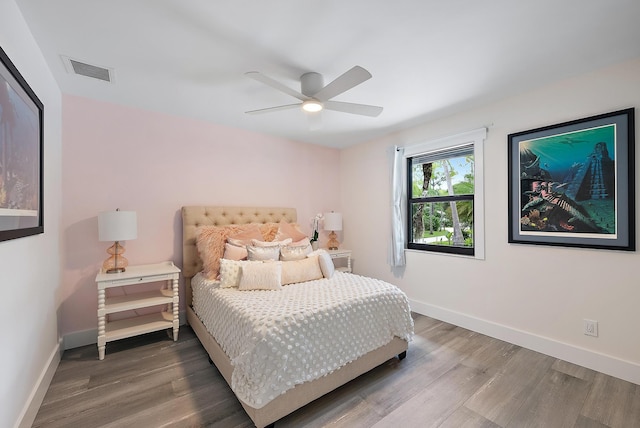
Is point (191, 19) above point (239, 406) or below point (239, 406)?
above

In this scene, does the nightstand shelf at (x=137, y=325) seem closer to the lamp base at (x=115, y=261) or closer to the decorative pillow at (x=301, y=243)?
the lamp base at (x=115, y=261)

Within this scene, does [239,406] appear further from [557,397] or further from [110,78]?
[110,78]

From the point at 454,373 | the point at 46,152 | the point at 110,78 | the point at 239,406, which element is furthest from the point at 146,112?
the point at 454,373

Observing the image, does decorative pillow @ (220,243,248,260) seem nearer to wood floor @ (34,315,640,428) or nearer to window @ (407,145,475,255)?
wood floor @ (34,315,640,428)

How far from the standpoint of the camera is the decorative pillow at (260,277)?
2.30m

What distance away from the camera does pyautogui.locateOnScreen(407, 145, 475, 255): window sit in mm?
3115

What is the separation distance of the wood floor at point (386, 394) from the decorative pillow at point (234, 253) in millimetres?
896

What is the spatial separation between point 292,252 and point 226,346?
3.68 ft

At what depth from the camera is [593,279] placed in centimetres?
218

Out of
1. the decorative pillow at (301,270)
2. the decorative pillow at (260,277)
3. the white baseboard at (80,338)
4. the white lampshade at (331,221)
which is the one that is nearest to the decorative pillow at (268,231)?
the decorative pillow at (301,270)

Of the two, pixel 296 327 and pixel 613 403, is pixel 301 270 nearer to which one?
pixel 296 327

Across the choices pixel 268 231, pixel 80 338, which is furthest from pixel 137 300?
pixel 268 231

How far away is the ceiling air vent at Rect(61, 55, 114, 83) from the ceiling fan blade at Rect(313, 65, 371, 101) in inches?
66.1

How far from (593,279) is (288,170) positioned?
3.43 meters
